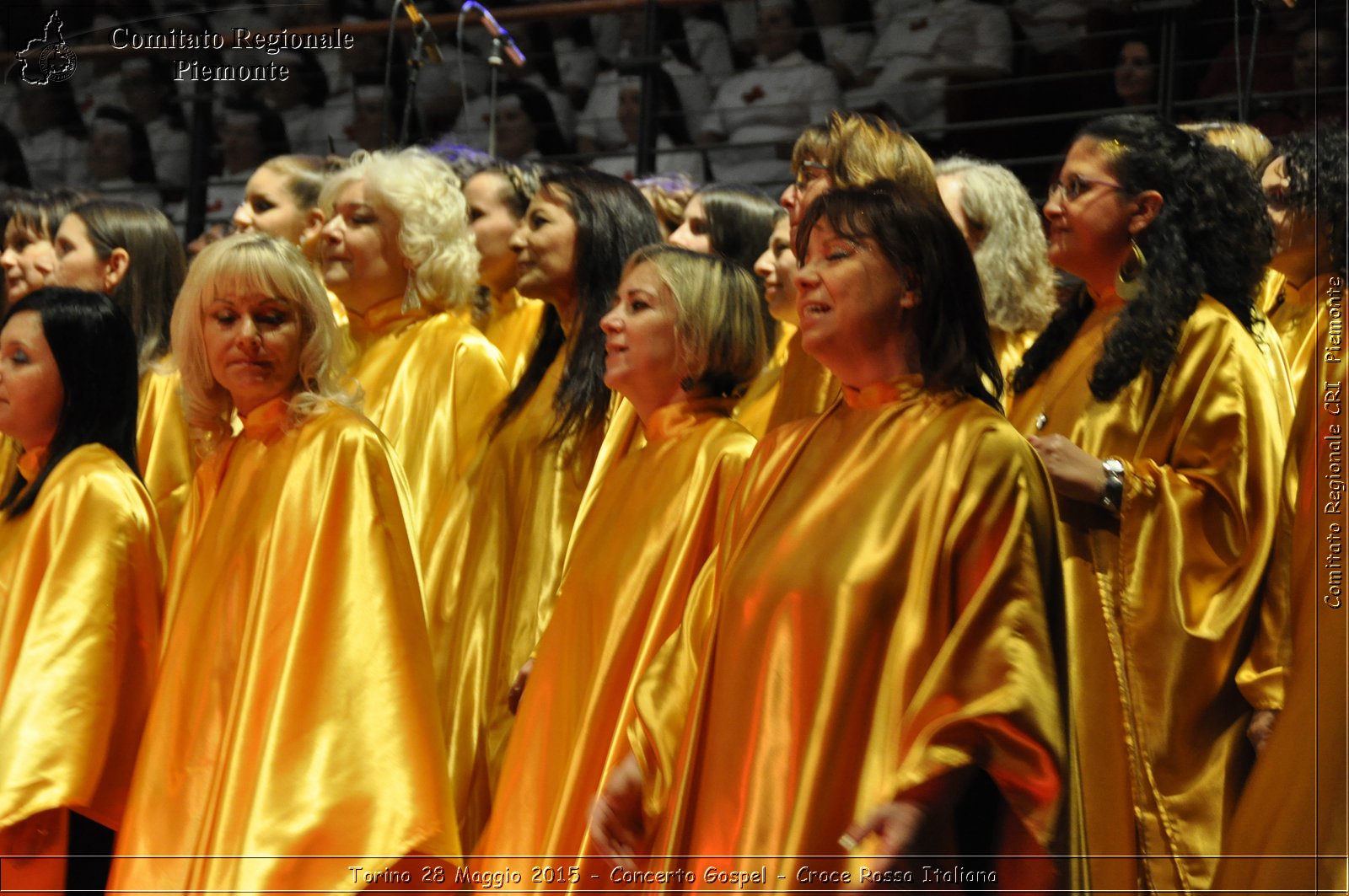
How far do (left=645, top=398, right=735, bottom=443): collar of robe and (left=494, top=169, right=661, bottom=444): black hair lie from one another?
22.4 inches

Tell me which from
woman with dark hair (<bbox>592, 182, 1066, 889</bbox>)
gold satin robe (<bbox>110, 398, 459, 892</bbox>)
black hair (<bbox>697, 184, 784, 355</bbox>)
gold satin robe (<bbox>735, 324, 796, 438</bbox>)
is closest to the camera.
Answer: woman with dark hair (<bbox>592, 182, 1066, 889</bbox>)

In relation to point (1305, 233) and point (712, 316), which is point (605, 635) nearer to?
point (712, 316)

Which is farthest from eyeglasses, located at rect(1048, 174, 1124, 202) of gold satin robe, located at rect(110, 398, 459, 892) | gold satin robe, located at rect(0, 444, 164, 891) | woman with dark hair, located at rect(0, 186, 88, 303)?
woman with dark hair, located at rect(0, 186, 88, 303)

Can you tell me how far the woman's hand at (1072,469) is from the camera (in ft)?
10.3

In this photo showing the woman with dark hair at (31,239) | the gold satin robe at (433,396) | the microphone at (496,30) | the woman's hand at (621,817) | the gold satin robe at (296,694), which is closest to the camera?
the woman's hand at (621,817)

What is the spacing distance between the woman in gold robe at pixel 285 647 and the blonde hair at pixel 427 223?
3.83 feet

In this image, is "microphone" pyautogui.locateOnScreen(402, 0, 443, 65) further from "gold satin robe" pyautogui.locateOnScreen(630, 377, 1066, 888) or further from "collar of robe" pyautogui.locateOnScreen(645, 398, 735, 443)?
"gold satin robe" pyautogui.locateOnScreen(630, 377, 1066, 888)

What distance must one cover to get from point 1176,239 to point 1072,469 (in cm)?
59

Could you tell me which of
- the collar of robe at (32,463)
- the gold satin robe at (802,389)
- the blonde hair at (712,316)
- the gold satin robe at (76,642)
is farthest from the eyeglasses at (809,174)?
the collar of robe at (32,463)

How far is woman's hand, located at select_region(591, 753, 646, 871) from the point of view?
2652 millimetres

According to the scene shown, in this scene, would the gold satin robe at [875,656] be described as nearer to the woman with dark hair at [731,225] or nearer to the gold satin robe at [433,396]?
the gold satin robe at [433,396]

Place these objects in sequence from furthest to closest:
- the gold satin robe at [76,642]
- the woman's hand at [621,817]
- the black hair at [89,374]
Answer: the black hair at [89,374] → the gold satin robe at [76,642] → the woman's hand at [621,817]

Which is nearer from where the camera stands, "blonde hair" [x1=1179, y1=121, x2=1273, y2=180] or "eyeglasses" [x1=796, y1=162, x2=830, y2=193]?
"eyeglasses" [x1=796, y1=162, x2=830, y2=193]

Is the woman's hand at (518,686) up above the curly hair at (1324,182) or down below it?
below
